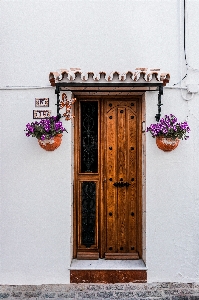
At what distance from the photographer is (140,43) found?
5559 mm

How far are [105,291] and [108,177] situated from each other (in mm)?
1868

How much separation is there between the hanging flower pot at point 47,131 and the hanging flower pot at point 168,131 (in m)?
1.42

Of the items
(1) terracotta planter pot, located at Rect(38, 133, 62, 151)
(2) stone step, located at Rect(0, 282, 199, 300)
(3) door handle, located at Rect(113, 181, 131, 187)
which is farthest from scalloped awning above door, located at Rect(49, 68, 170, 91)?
(2) stone step, located at Rect(0, 282, 199, 300)

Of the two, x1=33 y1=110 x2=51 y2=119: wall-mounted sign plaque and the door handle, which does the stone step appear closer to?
the door handle

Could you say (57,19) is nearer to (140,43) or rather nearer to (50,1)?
(50,1)

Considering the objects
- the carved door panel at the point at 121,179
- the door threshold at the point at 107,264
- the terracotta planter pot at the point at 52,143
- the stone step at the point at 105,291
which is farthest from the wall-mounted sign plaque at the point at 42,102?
the stone step at the point at 105,291

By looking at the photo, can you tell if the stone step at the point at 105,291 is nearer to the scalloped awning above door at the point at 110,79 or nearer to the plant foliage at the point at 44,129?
the plant foliage at the point at 44,129

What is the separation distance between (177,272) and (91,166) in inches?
89.6

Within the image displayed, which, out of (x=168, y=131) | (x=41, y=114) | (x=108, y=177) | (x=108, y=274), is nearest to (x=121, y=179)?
(x=108, y=177)

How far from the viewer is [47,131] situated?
5078 mm

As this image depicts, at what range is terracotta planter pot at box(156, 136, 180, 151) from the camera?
5.18 m

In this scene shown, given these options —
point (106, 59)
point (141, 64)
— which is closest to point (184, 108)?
point (141, 64)

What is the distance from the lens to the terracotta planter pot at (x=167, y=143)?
518 cm

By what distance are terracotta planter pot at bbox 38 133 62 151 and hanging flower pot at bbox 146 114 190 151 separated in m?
1.41
